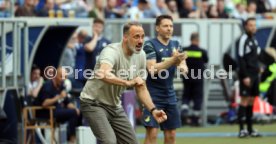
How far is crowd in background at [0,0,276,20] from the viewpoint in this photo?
23.0 metres

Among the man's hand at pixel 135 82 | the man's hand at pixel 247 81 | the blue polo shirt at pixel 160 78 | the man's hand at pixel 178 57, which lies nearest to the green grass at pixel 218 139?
the man's hand at pixel 247 81

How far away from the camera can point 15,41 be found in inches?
740

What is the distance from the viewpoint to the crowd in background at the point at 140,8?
75.5ft

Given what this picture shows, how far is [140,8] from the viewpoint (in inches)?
1005

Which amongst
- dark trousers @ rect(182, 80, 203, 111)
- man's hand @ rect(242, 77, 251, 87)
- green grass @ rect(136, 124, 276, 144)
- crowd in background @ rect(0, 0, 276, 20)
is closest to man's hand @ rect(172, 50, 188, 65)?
green grass @ rect(136, 124, 276, 144)

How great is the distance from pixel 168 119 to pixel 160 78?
24.5 inches

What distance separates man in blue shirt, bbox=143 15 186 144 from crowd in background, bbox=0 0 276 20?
6.28 m

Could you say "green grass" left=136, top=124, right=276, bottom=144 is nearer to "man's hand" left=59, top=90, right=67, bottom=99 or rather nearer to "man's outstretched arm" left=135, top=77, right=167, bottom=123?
"man's hand" left=59, top=90, right=67, bottom=99

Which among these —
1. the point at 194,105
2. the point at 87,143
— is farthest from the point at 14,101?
the point at 194,105

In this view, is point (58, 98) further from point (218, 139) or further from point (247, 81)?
point (247, 81)

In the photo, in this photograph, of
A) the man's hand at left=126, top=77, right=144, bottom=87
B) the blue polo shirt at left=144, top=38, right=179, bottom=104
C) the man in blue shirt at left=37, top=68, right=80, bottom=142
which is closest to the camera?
the man's hand at left=126, top=77, right=144, bottom=87

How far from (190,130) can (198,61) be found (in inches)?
67.1

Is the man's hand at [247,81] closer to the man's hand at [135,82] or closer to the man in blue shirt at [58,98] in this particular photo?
the man in blue shirt at [58,98]

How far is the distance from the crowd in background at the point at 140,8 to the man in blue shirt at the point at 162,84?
628 cm
